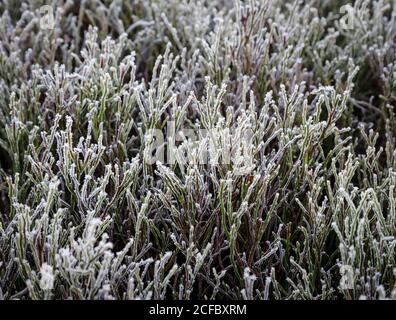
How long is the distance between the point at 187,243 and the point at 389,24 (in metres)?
1.46

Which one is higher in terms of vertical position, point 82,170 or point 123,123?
point 123,123

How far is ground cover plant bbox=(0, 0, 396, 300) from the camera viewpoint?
62.8 inches

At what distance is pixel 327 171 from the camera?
1961 millimetres

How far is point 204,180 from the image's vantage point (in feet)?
6.19

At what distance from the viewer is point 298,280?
1651 millimetres

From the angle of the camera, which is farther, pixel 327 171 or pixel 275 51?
pixel 275 51

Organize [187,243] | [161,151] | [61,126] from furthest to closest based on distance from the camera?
[61,126] → [161,151] → [187,243]

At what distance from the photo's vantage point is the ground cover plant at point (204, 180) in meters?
1.59

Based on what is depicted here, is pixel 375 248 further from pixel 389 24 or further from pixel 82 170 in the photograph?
pixel 389 24

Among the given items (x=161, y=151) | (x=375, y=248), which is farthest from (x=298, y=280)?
(x=161, y=151)

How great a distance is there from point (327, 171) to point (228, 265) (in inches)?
19.3

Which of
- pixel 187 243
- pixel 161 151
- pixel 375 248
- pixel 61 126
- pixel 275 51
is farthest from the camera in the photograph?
Result: pixel 275 51

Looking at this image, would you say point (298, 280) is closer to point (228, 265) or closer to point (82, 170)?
point (228, 265)
